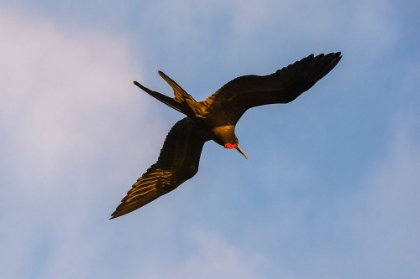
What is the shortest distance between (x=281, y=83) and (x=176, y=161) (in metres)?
2.73

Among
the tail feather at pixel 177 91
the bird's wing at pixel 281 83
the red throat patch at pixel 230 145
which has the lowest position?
the tail feather at pixel 177 91

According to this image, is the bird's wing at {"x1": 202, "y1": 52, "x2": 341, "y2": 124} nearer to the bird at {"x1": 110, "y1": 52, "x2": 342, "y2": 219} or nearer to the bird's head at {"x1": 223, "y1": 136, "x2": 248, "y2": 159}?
the bird at {"x1": 110, "y1": 52, "x2": 342, "y2": 219}

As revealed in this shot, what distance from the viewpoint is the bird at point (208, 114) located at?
47.6 feet

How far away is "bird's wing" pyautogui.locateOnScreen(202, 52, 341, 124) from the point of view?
47.6 ft

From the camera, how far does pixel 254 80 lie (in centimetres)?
1450

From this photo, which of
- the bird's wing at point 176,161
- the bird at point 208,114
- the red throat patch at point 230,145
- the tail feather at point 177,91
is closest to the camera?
the tail feather at point 177,91

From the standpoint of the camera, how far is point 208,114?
14781 millimetres

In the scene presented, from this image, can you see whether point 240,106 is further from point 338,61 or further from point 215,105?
point 338,61

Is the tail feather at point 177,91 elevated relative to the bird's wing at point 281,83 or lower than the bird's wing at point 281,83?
lower

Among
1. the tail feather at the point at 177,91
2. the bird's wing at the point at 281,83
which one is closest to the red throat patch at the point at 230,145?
the bird's wing at the point at 281,83

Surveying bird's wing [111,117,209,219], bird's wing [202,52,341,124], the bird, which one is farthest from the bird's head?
bird's wing [202,52,341,124]

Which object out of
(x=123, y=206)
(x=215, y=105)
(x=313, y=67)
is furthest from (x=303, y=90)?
(x=123, y=206)

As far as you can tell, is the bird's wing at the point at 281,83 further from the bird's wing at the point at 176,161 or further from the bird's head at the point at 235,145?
the bird's wing at the point at 176,161

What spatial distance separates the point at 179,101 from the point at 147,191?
85.0 inches
